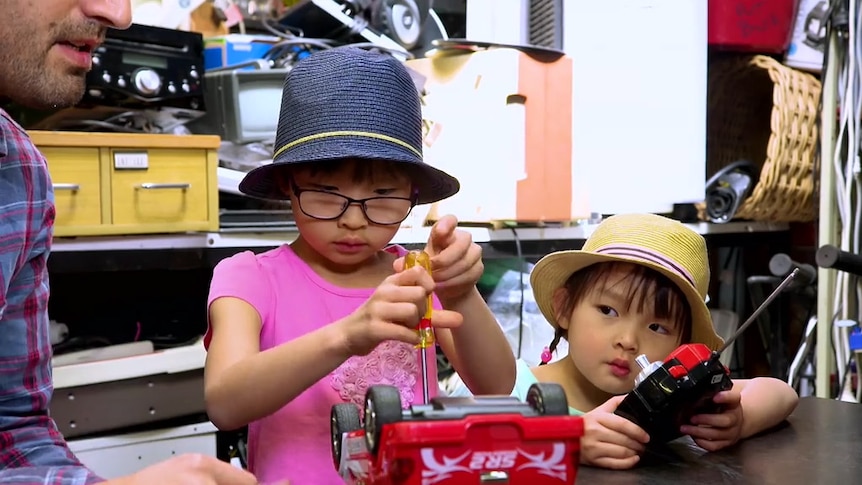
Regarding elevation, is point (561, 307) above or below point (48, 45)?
below

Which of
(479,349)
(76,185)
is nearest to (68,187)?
(76,185)

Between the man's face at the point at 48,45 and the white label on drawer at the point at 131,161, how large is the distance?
17.6 inches

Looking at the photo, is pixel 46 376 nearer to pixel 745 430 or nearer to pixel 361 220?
pixel 361 220

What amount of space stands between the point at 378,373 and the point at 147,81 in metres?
0.82

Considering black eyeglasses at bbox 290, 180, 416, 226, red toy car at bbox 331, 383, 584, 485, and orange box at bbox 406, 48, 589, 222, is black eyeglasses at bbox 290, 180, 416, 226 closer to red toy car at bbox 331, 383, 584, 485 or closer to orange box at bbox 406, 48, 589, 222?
red toy car at bbox 331, 383, 584, 485

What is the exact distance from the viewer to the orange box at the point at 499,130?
172 centimetres

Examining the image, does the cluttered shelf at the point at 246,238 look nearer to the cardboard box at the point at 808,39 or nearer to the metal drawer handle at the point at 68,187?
the metal drawer handle at the point at 68,187

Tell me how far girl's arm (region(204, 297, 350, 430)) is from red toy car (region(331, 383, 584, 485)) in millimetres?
203

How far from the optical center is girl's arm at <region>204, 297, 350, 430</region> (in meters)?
0.76

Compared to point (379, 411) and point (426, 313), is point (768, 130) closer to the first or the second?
point (426, 313)

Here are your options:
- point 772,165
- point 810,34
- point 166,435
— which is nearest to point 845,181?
point 772,165

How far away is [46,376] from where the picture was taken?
0.99 metres

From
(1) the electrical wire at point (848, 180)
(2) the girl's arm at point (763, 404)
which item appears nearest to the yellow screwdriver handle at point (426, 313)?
(2) the girl's arm at point (763, 404)

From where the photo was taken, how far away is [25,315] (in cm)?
97
